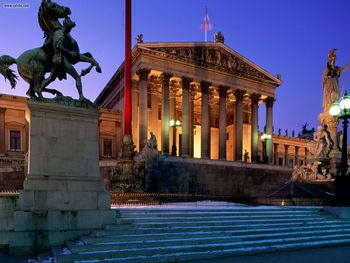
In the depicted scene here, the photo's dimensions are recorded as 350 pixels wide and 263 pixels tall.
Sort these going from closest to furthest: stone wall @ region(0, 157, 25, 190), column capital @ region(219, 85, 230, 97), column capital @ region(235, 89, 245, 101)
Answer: stone wall @ region(0, 157, 25, 190), column capital @ region(219, 85, 230, 97), column capital @ region(235, 89, 245, 101)

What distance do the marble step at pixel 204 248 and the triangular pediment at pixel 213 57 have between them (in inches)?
1396

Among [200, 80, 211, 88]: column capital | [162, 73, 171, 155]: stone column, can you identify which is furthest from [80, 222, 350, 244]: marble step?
[200, 80, 211, 88]: column capital

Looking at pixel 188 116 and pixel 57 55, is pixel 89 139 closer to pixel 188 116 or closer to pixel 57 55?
pixel 57 55

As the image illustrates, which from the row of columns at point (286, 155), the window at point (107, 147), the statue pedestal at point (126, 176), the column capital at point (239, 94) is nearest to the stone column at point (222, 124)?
the column capital at point (239, 94)

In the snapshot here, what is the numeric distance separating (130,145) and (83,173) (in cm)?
1162

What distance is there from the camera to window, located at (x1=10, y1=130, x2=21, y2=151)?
5078cm

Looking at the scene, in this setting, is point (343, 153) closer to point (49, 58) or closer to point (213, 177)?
point (49, 58)

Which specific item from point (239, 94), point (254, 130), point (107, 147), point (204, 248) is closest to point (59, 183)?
point (204, 248)

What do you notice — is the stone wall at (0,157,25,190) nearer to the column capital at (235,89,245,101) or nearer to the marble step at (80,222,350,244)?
the marble step at (80,222,350,244)

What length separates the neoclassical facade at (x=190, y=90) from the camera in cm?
4381

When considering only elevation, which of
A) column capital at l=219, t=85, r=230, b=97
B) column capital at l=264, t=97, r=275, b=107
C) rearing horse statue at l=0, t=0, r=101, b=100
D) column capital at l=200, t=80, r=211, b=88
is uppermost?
column capital at l=200, t=80, r=211, b=88

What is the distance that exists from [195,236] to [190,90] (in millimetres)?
42090

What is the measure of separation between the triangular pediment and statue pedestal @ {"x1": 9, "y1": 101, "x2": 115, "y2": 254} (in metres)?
33.9

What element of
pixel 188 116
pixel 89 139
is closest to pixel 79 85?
pixel 89 139
